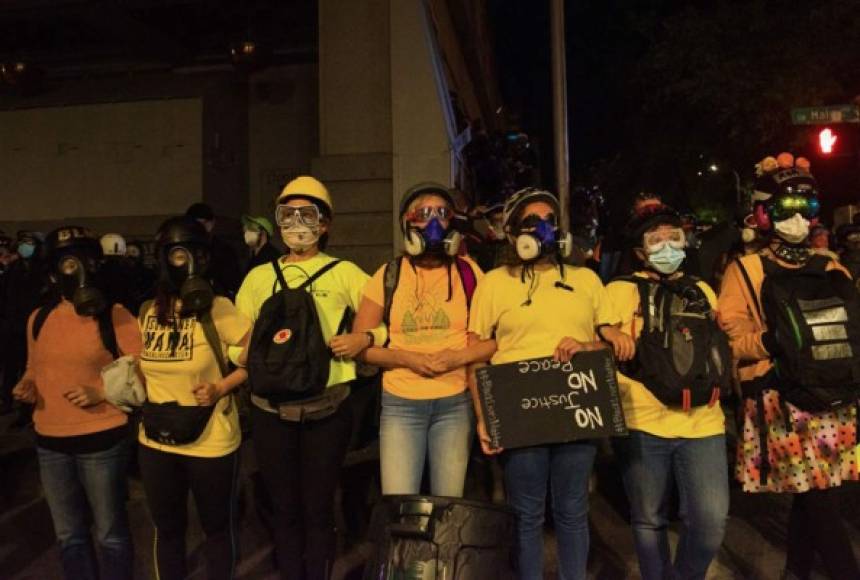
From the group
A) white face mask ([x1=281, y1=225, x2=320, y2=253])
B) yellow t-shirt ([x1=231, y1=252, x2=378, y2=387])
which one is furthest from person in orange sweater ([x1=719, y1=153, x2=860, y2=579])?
white face mask ([x1=281, y1=225, x2=320, y2=253])

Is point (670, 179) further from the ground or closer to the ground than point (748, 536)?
further from the ground

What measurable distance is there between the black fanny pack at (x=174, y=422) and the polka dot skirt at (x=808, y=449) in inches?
106

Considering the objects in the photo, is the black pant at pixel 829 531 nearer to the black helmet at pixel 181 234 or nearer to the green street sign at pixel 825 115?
the black helmet at pixel 181 234

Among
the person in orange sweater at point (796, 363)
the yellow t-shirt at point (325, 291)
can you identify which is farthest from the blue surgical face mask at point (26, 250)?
the person in orange sweater at point (796, 363)

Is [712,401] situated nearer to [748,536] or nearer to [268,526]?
[748,536]

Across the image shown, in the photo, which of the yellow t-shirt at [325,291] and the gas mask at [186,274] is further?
the yellow t-shirt at [325,291]

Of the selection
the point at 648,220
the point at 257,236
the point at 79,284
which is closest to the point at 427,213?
the point at 648,220

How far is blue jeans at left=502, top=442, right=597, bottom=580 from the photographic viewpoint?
3457 millimetres

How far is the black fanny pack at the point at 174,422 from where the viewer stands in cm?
347

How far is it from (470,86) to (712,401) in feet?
50.7

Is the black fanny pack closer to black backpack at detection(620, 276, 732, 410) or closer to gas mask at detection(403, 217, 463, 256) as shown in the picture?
gas mask at detection(403, 217, 463, 256)

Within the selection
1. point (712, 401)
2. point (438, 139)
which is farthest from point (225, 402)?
point (438, 139)

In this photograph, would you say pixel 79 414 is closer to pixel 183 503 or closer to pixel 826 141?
pixel 183 503

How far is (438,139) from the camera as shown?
8.15 metres
